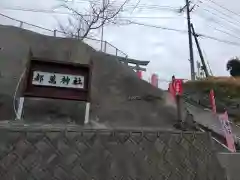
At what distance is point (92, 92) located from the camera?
10.2 m

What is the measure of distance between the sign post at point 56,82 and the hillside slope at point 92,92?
82 centimetres

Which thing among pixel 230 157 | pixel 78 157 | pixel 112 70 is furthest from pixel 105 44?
pixel 78 157

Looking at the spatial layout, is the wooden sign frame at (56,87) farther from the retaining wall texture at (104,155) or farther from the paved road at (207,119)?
the paved road at (207,119)

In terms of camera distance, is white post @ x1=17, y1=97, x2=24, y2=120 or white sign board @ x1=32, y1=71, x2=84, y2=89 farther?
white sign board @ x1=32, y1=71, x2=84, y2=89

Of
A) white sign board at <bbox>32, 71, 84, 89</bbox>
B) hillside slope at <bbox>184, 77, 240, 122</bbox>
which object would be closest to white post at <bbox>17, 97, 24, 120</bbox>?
white sign board at <bbox>32, 71, 84, 89</bbox>

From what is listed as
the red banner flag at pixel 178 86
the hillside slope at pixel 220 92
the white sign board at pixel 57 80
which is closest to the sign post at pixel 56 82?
the white sign board at pixel 57 80

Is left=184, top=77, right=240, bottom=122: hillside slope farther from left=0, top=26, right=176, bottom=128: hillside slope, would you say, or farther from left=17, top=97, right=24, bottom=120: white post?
left=17, top=97, right=24, bottom=120: white post

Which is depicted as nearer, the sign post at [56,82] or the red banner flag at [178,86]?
the sign post at [56,82]

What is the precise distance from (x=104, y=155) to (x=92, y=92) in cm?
426

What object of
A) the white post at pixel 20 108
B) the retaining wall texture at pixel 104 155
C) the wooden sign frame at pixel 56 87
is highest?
the wooden sign frame at pixel 56 87

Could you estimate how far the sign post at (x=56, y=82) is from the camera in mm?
8148

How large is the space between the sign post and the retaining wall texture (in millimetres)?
2293

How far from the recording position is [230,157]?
8.14 metres

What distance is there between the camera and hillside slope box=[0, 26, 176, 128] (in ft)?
29.8
